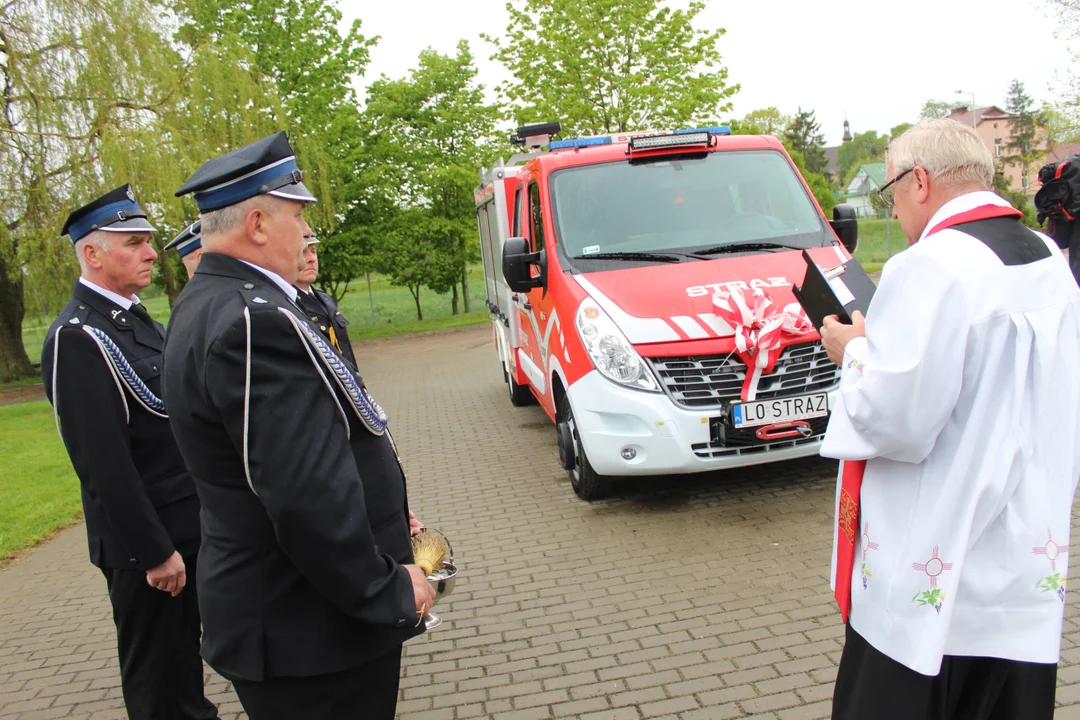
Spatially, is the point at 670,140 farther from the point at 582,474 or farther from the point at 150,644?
the point at 150,644

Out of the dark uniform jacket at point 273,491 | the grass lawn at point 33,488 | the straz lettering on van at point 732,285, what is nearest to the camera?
the dark uniform jacket at point 273,491

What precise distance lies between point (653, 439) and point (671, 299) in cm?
91

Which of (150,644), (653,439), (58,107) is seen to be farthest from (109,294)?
(58,107)

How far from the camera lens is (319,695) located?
204 centimetres

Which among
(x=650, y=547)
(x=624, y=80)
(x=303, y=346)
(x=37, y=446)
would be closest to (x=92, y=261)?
(x=303, y=346)

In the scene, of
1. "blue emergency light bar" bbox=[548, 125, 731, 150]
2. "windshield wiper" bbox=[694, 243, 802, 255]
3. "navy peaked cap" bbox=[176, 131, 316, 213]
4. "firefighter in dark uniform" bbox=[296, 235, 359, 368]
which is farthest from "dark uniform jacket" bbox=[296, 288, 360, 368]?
"blue emergency light bar" bbox=[548, 125, 731, 150]

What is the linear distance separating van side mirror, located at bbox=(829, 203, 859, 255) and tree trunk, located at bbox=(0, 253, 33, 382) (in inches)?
816

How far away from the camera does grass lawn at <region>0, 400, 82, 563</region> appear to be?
7.34m

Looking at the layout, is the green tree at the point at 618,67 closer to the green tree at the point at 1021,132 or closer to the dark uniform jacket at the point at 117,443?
the dark uniform jacket at the point at 117,443

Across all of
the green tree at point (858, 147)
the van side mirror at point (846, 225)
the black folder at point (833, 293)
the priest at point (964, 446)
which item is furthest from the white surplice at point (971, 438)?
the green tree at point (858, 147)

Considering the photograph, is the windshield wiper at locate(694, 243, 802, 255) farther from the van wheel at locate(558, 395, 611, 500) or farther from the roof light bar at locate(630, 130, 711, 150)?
the van wheel at locate(558, 395, 611, 500)

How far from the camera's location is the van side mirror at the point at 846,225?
6379 millimetres

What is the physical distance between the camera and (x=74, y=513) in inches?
314

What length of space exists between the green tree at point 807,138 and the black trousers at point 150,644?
8099 centimetres
